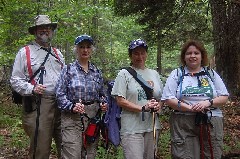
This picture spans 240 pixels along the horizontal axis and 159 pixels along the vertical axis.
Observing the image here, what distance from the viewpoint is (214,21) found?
33.0 feet

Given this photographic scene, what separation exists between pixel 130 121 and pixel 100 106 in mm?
534

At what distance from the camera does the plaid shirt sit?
4.47m

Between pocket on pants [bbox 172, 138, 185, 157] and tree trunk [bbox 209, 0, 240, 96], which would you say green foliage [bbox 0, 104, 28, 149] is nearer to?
pocket on pants [bbox 172, 138, 185, 157]

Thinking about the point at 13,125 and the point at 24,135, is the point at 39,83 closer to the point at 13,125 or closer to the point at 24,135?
the point at 24,135

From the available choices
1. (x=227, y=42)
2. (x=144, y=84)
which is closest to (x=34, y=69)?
(x=144, y=84)

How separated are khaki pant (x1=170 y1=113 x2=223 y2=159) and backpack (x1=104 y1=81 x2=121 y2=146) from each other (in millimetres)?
784

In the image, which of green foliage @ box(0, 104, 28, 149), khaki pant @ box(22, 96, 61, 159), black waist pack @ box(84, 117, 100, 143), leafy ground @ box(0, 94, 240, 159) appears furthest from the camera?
green foliage @ box(0, 104, 28, 149)

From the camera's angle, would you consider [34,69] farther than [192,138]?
Yes

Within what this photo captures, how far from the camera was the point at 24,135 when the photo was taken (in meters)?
8.70

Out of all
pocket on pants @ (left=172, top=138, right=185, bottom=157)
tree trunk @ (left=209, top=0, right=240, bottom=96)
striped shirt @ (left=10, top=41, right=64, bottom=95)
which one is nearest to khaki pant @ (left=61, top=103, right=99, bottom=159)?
striped shirt @ (left=10, top=41, right=64, bottom=95)

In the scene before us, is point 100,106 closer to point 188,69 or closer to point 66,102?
point 66,102

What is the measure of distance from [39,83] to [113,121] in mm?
1236

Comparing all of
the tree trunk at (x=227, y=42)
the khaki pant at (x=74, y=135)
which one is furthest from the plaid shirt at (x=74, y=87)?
the tree trunk at (x=227, y=42)

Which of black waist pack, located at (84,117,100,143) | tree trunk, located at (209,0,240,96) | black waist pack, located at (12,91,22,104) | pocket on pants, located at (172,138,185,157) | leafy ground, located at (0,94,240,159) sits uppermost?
tree trunk, located at (209,0,240,96)
